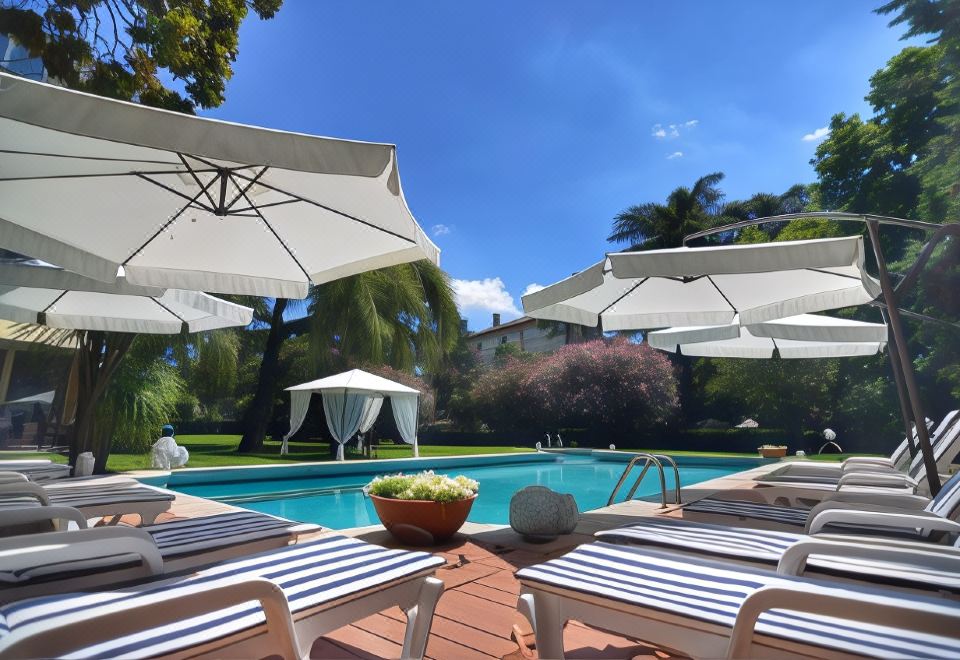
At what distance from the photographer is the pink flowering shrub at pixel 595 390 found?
19.3 meters

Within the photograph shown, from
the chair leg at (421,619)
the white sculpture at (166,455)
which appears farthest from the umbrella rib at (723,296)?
the white sculpture at (166,455)

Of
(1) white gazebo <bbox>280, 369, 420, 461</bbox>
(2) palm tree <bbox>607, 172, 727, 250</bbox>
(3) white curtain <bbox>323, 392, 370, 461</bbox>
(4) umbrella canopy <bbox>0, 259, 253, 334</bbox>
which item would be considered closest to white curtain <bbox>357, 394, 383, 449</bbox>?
(1) white gazebo <bbox>280, 369, 420, 461</bbox>

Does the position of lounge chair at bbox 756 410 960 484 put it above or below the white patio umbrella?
below

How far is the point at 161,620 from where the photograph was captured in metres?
1.15

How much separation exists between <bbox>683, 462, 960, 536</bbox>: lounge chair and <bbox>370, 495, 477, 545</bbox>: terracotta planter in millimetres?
1495

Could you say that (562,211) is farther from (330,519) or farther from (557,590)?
(557,590)

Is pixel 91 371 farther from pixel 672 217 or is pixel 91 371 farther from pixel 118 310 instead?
pixel 672 217

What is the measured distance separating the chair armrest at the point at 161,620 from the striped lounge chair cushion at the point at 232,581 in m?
0.02

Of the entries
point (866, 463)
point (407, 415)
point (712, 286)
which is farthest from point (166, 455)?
point (866, 463)

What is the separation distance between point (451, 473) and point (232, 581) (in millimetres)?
12040

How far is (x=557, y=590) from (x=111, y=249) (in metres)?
3.42

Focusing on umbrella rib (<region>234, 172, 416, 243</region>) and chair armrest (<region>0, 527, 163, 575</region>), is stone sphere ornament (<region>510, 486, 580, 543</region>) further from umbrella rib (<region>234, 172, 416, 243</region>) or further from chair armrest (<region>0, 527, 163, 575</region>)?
chair armrest (<region>0, 527, 163, 575</region>)

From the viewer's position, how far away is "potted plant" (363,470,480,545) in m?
3.51

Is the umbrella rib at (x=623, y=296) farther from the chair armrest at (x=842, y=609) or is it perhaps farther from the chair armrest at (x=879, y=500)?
the chair armrest at (x=842, y=609)
